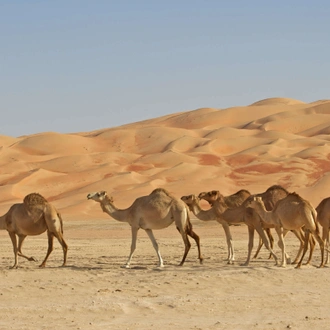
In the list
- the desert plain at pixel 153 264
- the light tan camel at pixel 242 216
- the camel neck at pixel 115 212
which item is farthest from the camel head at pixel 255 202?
the camel neck at pixel 115 212

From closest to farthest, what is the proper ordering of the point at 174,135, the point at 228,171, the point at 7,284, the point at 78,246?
the point at 7,284 < the point at 78,246 < the point at 228,171 < the point at 174,135

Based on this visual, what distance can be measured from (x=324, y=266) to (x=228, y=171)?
31.9 metres

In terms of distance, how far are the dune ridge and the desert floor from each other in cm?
1953

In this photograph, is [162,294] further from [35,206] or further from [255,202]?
[35,206]

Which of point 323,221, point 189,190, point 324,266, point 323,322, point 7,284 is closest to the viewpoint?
point 323,322

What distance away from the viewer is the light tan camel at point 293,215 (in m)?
14.9

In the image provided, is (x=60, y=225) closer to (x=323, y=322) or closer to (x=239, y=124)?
(x=323, y=322)

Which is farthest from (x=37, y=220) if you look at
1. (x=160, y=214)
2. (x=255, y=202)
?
(x=255, y=202)

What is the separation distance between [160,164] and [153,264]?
120 feet

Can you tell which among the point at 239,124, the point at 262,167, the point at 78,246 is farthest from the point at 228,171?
the point at 239,124

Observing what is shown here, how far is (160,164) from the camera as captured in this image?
2108 inches

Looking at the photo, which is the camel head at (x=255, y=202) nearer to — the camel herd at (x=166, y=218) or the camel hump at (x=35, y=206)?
the camel herd at (x=166, y=218)

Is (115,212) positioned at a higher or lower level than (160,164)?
lower

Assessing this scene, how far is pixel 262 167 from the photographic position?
48.1 m
